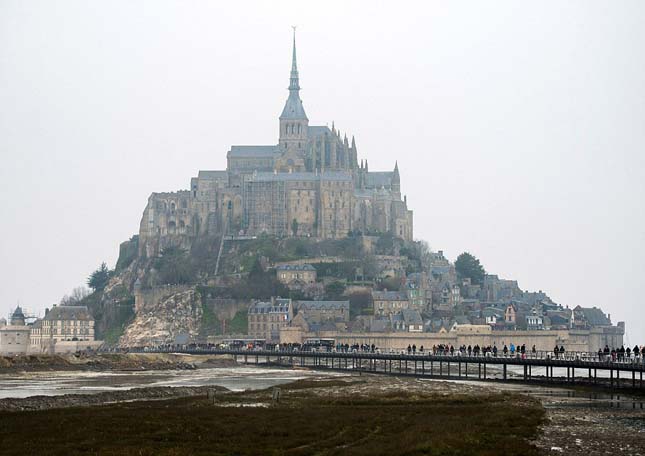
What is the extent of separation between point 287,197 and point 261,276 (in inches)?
639

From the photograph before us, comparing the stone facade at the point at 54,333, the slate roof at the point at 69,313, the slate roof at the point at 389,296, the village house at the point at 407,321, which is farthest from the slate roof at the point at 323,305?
the slate roof at the point at 69,313

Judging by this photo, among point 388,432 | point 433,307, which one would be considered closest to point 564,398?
point 388,432

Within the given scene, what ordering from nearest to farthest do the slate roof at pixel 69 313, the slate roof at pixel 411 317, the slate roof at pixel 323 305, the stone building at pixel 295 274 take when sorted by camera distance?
the slate roof at pixel 411 317
the slate roof at pixel 323 305
the stone building at pixel 295 274
the slate roof at pixel 69 313

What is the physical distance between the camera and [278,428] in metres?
50.6

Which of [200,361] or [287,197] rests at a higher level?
[287,197]

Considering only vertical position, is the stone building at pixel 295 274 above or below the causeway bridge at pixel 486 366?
above

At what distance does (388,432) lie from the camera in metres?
49.8

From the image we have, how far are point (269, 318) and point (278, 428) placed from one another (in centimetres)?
12676

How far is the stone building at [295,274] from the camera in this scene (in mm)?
188875

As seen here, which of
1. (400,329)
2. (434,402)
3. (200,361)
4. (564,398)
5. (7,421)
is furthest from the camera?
(400,329)

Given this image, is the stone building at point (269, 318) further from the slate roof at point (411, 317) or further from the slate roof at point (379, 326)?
the slate roof at point (411, 317)

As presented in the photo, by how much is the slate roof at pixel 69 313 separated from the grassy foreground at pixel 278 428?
129 metres

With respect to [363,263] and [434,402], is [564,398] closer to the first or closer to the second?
[434,402]

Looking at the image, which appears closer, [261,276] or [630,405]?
[630,405]
